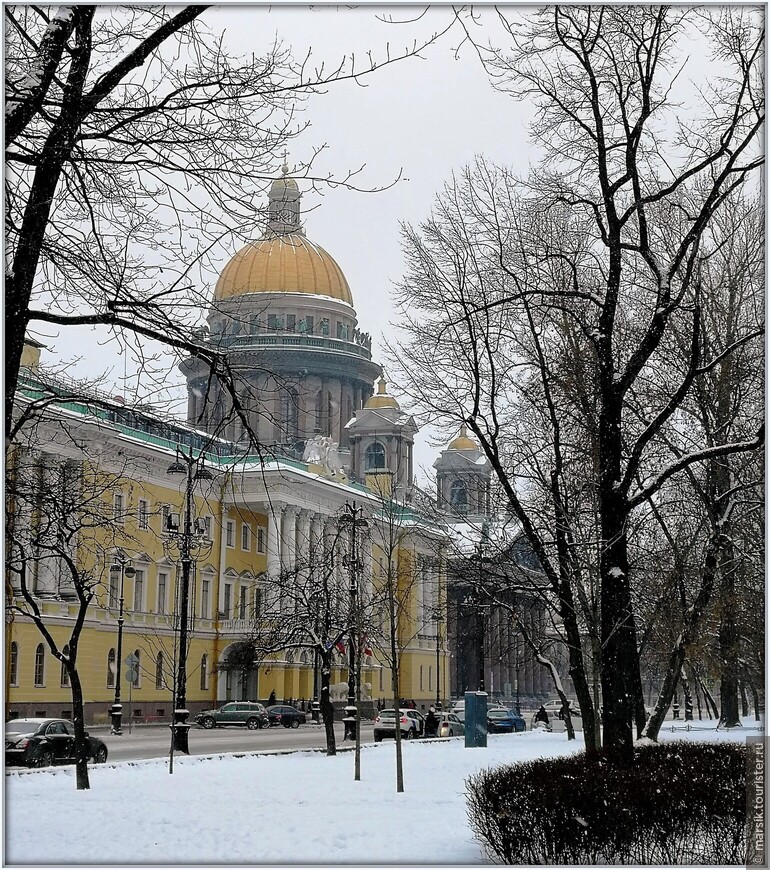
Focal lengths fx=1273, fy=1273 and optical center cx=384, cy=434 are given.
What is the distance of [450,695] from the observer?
72938mm

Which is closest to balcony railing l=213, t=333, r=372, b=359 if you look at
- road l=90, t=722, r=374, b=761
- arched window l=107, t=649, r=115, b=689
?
road l=90, t=722, r=374, b=761

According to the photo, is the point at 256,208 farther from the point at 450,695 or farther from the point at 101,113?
the point at 450,695

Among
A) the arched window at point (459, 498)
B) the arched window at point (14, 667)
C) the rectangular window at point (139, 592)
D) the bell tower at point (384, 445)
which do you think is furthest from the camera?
the rectangular window at point (139, 592)

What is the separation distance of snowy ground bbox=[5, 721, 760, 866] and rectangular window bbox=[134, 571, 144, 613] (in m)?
16.7

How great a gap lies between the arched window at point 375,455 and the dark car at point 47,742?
7257mm

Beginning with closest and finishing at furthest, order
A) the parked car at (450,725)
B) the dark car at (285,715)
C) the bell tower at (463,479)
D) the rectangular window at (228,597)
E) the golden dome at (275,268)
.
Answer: the golden dome at (275,268) < the bell tower at (463,479) < the parked car at (450,725) < the rectangular window at (228,597) < the dark car at (285,715)

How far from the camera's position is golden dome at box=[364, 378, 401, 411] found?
1681 centimetres

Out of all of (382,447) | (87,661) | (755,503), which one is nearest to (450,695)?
(87,661)

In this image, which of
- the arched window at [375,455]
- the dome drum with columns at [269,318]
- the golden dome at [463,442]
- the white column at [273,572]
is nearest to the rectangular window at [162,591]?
the white column at [273,572]

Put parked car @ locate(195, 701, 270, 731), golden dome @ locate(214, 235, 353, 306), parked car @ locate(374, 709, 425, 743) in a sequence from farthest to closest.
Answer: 1. parked car @ locate(195, 701, 270, 731)
2. parked car @ locate(374, 709, 425, 743)
3. golden dome @ locate(214, 235, 353, 306)

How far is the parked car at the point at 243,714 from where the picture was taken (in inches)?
1694

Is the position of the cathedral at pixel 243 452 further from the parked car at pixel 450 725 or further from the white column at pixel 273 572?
the parked car at pixel 450 725

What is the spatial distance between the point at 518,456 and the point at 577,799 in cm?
898

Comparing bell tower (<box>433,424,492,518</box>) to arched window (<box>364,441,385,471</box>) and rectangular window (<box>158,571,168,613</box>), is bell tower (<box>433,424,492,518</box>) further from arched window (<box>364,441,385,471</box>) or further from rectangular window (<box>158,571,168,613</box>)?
rectangular window (<box>158,571,168,613</box>)
